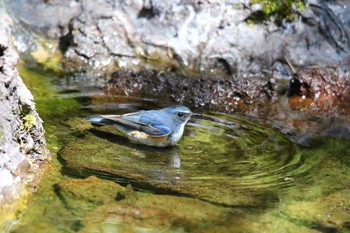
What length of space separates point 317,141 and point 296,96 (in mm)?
1741

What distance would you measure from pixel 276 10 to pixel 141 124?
3.73 metres

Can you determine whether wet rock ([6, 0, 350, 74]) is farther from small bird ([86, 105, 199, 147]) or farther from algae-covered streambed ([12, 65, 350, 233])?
small bird ([86, 105, 199, 147])

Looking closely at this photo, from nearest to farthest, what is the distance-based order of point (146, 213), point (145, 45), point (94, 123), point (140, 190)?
point (146, 213)
point (140, 190)
point (94, 123)
point (145, 45)

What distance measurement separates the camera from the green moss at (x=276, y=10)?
9.97 metres

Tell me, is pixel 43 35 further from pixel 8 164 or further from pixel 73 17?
pixel 8 164

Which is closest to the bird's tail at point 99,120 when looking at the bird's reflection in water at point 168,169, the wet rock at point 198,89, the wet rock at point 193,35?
the bird's reflection in water at point 168,169

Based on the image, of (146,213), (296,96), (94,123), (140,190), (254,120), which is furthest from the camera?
(296,96)

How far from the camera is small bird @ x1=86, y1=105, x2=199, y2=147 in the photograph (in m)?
7.08

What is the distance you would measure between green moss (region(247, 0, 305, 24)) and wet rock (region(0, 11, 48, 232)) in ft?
16.0

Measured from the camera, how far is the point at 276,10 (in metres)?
10.0

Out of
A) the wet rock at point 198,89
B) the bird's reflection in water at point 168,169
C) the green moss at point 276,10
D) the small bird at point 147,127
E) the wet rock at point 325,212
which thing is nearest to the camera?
the wet rock at point 325,212

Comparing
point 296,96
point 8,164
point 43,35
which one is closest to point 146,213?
point 8,164

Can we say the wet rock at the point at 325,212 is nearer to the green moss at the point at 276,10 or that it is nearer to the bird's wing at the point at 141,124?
the bird's wing at the point at 141,124

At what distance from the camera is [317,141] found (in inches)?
295
